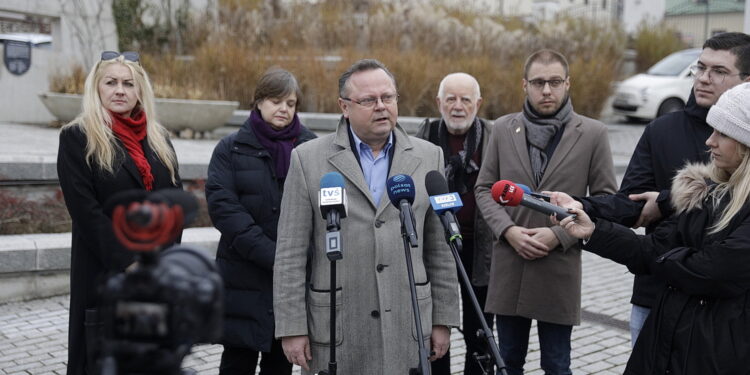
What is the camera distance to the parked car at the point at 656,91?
18.6 meters

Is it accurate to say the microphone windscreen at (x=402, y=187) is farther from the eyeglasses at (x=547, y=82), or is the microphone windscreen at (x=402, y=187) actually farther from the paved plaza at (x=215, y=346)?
the paved plaza at (x=215, y=346)

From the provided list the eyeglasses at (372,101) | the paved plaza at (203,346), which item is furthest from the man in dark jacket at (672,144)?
the paved plaza at (203,346)

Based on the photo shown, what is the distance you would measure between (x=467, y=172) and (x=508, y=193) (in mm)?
2097

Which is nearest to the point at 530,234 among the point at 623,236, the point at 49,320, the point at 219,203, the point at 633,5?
the point at 623,236

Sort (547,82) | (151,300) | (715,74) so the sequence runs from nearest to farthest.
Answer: (151,300), (715,74), (547,82)

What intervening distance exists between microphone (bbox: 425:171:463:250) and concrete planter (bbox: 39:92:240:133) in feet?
29.5

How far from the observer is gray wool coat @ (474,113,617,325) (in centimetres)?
442

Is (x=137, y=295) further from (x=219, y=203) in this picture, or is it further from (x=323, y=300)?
(x=219, y=203)

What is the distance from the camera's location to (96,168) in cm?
393

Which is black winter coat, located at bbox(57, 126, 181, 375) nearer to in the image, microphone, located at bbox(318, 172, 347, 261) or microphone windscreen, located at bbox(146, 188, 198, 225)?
microphone, located at bbox(318, 172, 347, 261)

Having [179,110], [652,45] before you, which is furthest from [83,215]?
[652,45]

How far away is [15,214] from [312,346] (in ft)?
17.0

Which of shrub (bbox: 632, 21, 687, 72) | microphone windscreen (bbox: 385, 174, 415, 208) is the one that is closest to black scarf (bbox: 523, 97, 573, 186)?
microphone windscreen (bbox: 385, 174, 415, 208)

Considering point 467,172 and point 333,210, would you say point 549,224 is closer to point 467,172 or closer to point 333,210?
point 467,172
